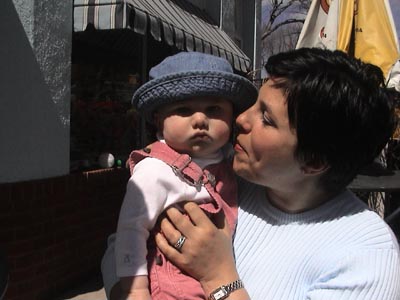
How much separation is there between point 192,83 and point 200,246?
551 millimetres

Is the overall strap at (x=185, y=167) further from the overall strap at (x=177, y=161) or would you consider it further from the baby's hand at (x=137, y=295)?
the baby's hand at (x=137, y=295)

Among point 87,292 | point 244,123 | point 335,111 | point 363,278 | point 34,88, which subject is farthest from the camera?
point 87,292

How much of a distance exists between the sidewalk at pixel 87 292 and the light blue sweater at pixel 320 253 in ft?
10.5

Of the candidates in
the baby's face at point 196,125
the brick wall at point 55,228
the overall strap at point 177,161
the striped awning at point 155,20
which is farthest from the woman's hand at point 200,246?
the striped awning at point 155,20

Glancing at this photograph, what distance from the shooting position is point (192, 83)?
1.74m

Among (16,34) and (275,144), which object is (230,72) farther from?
(16,34)

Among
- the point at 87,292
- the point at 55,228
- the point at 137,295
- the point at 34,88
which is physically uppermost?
the point at 34,88

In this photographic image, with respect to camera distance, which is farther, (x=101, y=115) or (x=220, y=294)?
(x=101, y=115)

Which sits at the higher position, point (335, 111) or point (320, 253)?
point (335, 111)

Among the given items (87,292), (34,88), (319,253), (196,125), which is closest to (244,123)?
(196,125)

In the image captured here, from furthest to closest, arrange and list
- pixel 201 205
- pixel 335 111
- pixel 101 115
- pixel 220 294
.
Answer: pixel 101 115 → pixel 201 205 → pixel 220 294 → pixel 335 111

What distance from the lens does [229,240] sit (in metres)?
1.58

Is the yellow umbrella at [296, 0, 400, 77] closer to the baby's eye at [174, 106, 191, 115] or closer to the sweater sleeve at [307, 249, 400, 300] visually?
the baby's eye at [174, 106, 191, 115]

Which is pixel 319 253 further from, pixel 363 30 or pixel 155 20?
pixel 155 20
